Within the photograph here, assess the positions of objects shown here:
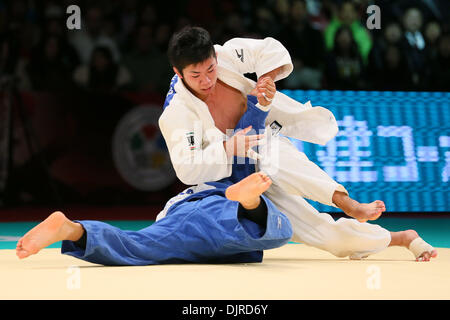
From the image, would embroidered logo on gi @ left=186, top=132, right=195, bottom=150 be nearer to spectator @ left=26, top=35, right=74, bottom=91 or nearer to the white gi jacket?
the white gi jacket

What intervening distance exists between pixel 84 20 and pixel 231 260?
180 inches

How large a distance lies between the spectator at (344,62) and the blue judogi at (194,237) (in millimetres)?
3815

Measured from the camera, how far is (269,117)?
351 centimetres

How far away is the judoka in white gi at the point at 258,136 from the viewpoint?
307 centimetres

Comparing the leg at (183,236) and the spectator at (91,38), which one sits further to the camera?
the spectator at (91,38)

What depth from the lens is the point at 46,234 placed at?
108 inches

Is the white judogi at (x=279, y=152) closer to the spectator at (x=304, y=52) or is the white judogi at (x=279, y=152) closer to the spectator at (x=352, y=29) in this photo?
the spectator at (x=304, y=52)

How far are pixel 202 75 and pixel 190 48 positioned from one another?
0.13 metres

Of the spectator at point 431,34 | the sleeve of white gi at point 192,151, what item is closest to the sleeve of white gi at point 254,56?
the sleeve of white gi at point 192,151

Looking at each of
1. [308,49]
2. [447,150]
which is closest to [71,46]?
[308,49]

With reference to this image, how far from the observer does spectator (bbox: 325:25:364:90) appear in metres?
6.74

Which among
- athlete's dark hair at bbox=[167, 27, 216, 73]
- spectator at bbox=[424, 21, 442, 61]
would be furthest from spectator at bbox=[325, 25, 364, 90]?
athlete's dark hair at bbox=[167, 27, 216, 73]

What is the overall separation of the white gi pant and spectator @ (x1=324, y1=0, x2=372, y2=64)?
4.06 m

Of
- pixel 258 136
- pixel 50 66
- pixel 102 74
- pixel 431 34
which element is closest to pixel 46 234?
pixel 258 136
